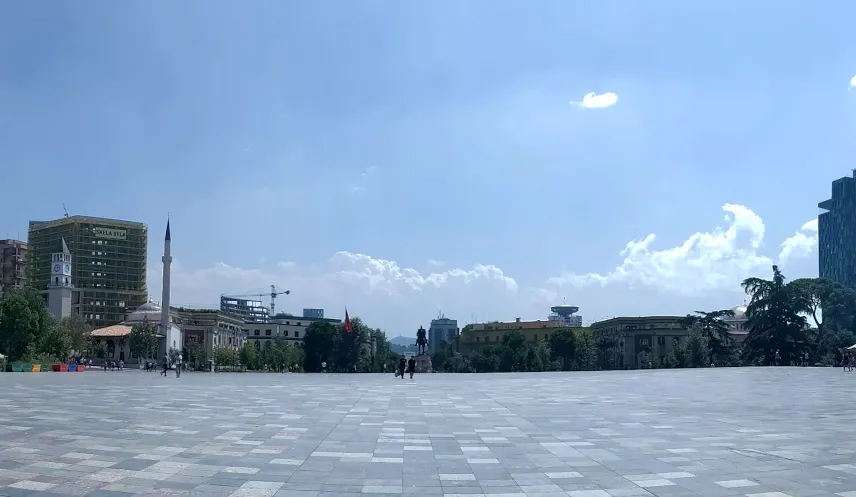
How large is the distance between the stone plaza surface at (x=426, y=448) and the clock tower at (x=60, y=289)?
381ft

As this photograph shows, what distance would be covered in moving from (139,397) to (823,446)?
2505 centimetres

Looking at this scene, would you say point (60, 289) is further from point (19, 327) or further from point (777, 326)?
point (777, 326)

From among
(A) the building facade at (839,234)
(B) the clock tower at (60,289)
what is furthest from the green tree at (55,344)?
(A) the building facade at (839,234)

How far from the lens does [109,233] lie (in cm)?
16112

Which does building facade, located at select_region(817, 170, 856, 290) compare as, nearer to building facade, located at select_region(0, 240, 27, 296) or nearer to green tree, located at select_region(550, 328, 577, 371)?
green tree, located at select_region(550, 328, 577, 371)

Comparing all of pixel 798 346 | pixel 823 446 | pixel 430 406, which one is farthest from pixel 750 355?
pixel 823 446

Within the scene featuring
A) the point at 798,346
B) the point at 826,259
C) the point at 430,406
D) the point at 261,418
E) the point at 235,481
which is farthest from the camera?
the point at 826,259

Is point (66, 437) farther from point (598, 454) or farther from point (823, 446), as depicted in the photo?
point (823, 446)

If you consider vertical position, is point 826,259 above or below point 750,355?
above

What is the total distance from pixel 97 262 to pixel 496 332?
92725mm

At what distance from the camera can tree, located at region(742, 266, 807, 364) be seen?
3150 inches

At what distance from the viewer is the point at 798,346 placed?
262ft

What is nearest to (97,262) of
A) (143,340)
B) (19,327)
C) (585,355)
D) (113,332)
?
(113,332)

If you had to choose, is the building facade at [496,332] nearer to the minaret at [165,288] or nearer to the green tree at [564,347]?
the green tree at [564,347]
